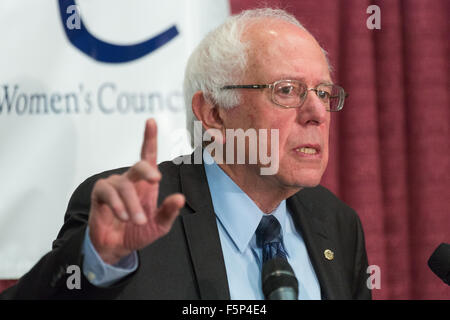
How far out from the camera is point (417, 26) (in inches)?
80.4

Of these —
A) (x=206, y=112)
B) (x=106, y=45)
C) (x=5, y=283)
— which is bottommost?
(x=5, y=283)

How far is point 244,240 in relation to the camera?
1319 millimetres

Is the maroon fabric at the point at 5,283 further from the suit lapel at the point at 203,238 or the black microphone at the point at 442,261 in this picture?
the black microphone at the point at 442,261

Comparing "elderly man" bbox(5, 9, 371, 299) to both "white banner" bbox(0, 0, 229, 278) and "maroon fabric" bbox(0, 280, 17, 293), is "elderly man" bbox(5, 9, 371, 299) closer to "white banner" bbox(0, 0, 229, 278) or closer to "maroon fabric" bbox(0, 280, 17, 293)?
"white banner" bbox(0, 0, 229, 278)

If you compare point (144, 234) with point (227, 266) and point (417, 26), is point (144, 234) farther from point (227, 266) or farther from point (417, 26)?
point (417, 26)

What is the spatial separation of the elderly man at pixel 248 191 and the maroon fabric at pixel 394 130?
1.64 ft

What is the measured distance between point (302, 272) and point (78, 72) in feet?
3.40

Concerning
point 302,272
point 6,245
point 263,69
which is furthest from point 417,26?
point 6,245

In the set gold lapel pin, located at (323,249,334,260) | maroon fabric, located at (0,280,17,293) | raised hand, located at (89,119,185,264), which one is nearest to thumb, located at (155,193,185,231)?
raised hand, located at (89,119,185,264)

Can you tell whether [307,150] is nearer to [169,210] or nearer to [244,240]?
[244,240]

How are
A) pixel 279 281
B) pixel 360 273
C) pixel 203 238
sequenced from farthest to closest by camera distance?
pixel 360 273 → pixel 203 238 → pixel 279 281

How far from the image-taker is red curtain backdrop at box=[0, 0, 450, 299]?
6.61 ft

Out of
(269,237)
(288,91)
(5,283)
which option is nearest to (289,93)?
(288,91)

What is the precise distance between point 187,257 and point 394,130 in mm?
1166
